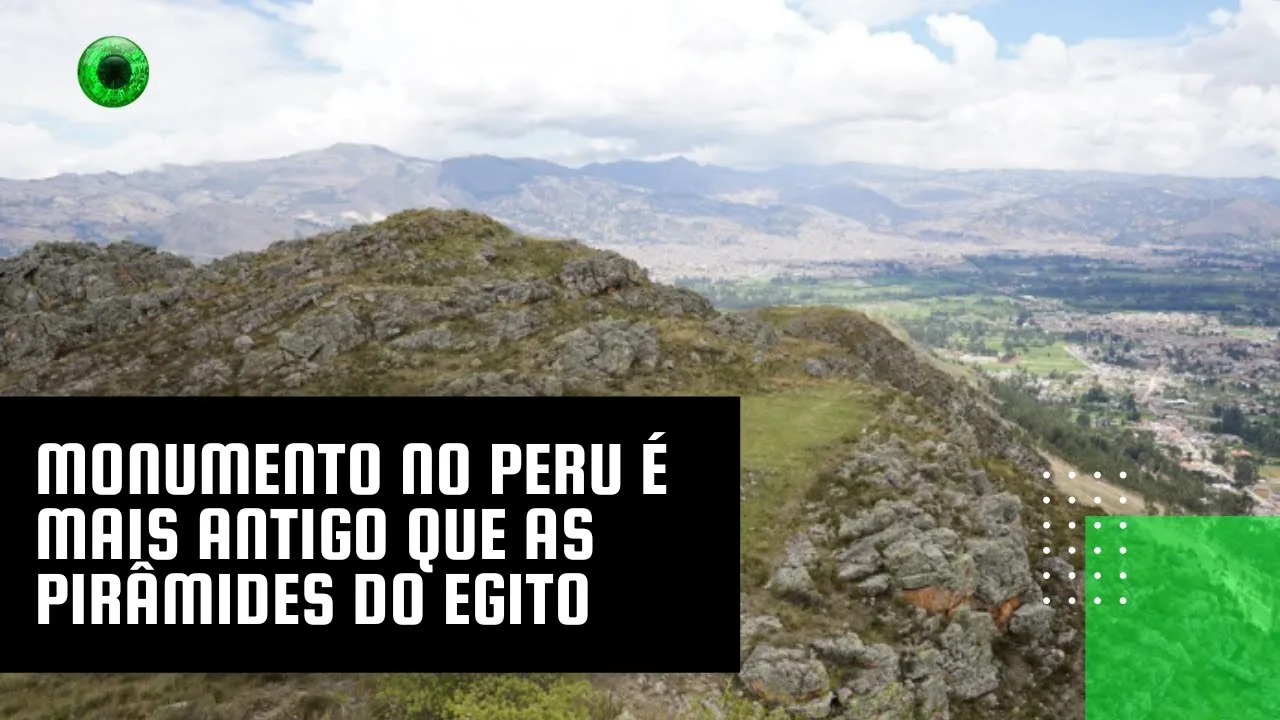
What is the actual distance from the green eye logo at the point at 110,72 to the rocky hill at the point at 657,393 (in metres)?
16.1

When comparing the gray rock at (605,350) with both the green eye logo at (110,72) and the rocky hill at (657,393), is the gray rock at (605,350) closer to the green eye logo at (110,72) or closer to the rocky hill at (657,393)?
the rocky hill at (657,393)

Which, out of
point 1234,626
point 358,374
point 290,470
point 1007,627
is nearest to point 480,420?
point 290,470

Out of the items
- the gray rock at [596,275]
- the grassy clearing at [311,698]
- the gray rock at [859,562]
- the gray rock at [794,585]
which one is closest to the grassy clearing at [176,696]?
the grassy clearing at [311,698]

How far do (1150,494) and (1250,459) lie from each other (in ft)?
298

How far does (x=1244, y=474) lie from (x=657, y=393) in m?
156

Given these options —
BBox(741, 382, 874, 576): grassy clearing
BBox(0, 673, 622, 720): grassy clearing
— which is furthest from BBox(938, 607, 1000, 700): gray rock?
BBox(0, 673, 622, 720): grassy clearing

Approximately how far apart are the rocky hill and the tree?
111m

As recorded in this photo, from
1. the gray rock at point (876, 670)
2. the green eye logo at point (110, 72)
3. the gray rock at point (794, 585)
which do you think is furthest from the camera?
the gray rock at point (794, 585)

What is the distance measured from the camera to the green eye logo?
13656mm

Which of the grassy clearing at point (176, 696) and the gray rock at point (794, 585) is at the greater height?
the gray rock at point (794, 585)

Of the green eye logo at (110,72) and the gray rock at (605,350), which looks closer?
the green eye logo at (110,72)

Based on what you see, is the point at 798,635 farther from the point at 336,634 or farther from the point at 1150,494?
the point at 1150,494

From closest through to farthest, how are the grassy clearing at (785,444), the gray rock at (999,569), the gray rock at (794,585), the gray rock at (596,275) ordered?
the gray rock at (794,585) → the gray rock at (999,569) → the grassy clearing at (785,444) → the gray rock at (596,275)

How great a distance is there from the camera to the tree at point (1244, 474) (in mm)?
147250
